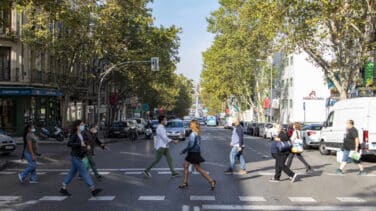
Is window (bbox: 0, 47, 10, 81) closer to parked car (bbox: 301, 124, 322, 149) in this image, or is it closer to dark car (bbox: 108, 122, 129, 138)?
dark car (bbox: 108, 122, 129, 138)

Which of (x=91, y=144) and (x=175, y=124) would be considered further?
(x=175, y=124)

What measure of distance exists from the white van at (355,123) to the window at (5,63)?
22901 millimetres

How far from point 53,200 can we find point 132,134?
2970 cm

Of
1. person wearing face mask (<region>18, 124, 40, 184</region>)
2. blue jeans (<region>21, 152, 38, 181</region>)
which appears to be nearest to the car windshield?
person wearing face mask (<region>18, 124, 40, 184</region>)

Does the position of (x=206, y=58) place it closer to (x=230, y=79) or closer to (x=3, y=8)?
(x=230, y=79)

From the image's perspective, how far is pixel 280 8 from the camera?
87.6 feet

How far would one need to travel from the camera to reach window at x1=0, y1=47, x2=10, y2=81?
3714 centimetres

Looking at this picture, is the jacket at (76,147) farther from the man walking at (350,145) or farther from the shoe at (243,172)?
the man walking at (350,145)

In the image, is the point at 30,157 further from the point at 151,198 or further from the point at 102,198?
the point at 151,198

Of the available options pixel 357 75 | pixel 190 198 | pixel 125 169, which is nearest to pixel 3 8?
pixel 125 169

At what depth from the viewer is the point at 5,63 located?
37.3 m

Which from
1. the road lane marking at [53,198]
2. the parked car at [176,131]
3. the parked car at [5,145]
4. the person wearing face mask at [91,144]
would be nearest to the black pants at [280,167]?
the person wearing face mask at [91,144]

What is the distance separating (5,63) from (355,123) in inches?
1011

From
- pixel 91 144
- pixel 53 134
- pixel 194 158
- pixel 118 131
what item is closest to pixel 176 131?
A: pixel 118 131
